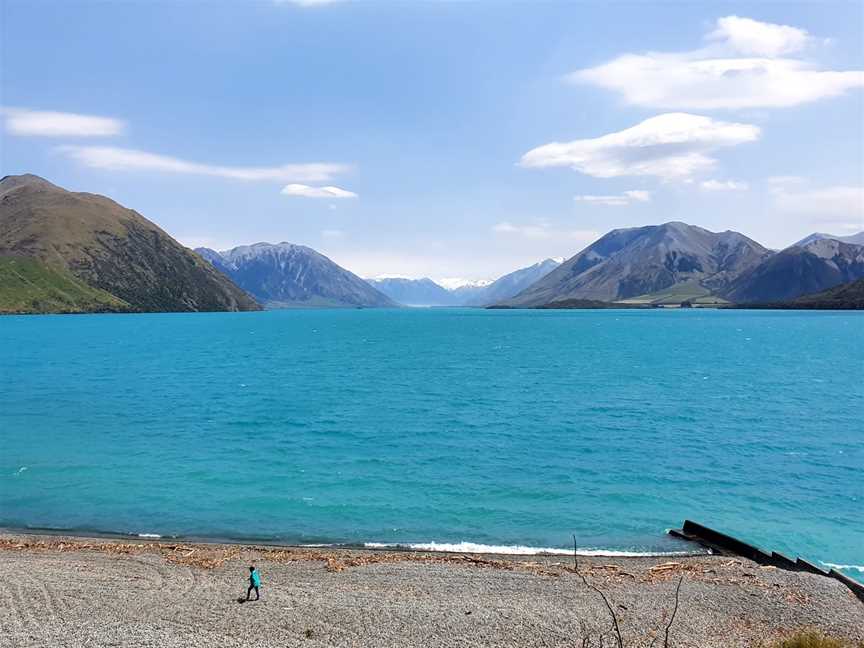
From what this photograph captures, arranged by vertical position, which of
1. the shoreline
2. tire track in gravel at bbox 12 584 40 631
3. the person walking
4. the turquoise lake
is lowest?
the shoreline

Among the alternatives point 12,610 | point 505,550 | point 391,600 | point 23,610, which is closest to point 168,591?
point 23,610

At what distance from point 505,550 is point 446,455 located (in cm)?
2008

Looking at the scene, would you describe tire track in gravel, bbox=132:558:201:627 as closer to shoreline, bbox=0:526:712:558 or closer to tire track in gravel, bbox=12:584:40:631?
tire track in gravel, bbox=12:584:40:631

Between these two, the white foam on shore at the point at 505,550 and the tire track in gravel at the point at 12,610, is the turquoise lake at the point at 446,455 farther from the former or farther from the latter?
the tire track in gravel at the point at 12,610

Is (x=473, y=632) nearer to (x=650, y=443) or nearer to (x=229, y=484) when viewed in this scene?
→ (x=229, y=484)

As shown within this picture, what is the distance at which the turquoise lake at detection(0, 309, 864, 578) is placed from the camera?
122ft

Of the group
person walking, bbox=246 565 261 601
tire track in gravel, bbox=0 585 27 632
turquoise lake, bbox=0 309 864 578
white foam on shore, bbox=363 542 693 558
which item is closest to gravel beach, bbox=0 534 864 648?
tire track in gravel, bbox=0 585 27 632

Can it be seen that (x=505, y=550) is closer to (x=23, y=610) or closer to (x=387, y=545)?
(x=387, y=545)

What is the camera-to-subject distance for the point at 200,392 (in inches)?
3538

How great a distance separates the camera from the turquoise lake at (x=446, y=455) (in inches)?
1468

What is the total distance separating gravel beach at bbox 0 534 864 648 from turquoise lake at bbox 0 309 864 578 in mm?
4384

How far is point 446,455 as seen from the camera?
53062 mm

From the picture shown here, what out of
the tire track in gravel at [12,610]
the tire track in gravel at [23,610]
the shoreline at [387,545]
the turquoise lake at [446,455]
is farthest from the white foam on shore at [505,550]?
the tire track in gravel at [12,610]

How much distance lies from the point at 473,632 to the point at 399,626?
293 centimetres
